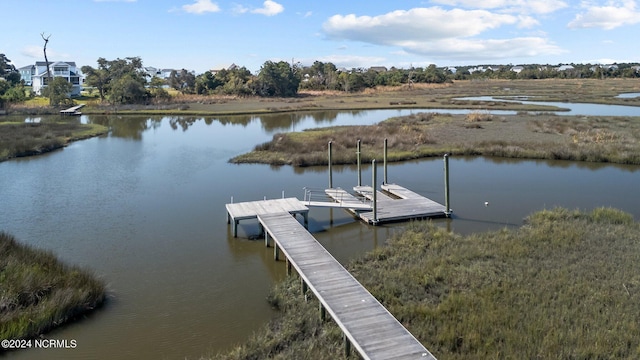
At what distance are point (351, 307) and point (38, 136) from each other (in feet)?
122

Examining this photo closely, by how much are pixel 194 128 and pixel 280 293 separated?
40.0 meters

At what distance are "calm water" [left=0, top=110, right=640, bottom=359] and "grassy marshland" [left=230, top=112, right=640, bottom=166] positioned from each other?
1.36 metres

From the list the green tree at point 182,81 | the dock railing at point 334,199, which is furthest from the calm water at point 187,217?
the green tree at point 182,81

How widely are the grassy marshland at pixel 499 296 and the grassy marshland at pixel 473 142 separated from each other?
49.6ft

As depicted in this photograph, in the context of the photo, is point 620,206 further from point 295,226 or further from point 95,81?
point 95,81

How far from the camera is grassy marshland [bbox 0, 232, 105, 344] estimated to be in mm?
9945

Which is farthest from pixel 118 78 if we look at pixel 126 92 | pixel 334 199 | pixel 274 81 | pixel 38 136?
pixel 334 199

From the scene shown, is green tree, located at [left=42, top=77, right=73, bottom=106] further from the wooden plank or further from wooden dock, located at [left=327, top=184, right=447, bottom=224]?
the wooden plank

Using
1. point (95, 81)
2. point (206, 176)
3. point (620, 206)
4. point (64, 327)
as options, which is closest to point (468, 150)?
point (620, 206)

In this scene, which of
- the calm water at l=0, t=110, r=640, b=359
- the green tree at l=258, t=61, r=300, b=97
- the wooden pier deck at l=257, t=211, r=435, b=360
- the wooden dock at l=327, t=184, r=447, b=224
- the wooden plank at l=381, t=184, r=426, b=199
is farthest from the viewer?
the green tree at l=258, t=61, r=300, b=97

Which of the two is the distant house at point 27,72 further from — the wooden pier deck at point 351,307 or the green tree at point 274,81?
the wooden pier deck at point 351,307

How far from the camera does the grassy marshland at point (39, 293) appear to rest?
995 centimetres

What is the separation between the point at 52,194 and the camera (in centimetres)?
2262

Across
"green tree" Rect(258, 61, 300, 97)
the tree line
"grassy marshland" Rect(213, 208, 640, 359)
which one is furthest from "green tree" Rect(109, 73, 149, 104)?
"grassy marshland" Rect(213, 208, 640, 359)
